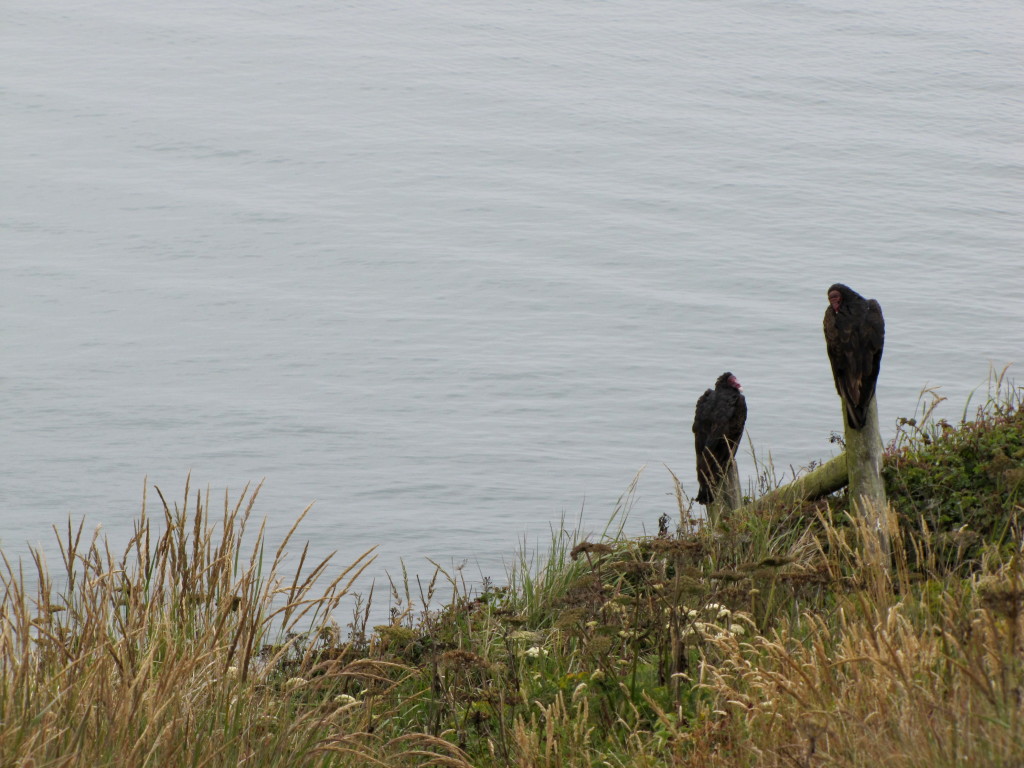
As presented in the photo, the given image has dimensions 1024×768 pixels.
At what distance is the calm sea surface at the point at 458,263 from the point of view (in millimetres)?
12305

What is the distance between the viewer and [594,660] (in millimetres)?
5465

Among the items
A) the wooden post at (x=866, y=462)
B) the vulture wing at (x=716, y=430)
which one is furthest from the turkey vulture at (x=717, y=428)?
the wooden post at (x=866, y=462)

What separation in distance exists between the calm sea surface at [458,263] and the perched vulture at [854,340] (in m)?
3.44

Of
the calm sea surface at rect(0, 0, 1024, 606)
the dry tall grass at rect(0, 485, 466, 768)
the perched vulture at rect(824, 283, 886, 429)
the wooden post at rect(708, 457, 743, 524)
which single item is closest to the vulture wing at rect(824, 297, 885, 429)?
the perched vulture at rect(824, 283, 886, 429)

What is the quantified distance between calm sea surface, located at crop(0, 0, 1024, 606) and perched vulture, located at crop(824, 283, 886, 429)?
11.3ft

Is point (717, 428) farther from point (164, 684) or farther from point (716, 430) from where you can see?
point (164, 684)

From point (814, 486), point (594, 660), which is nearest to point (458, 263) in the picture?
point (814, 486)

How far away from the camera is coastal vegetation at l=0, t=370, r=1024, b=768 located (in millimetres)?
3518

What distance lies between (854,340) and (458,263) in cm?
1293

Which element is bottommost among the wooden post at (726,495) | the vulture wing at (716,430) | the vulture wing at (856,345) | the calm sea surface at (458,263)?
the wooden post at (726,495)

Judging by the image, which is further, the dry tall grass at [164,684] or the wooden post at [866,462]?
the wooden post at [866,462]

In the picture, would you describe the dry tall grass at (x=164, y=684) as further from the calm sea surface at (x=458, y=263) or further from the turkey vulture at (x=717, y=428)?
the calm sea surface at (x=458, y=263)

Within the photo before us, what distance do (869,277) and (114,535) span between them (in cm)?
1089

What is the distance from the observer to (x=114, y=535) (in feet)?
35.1
